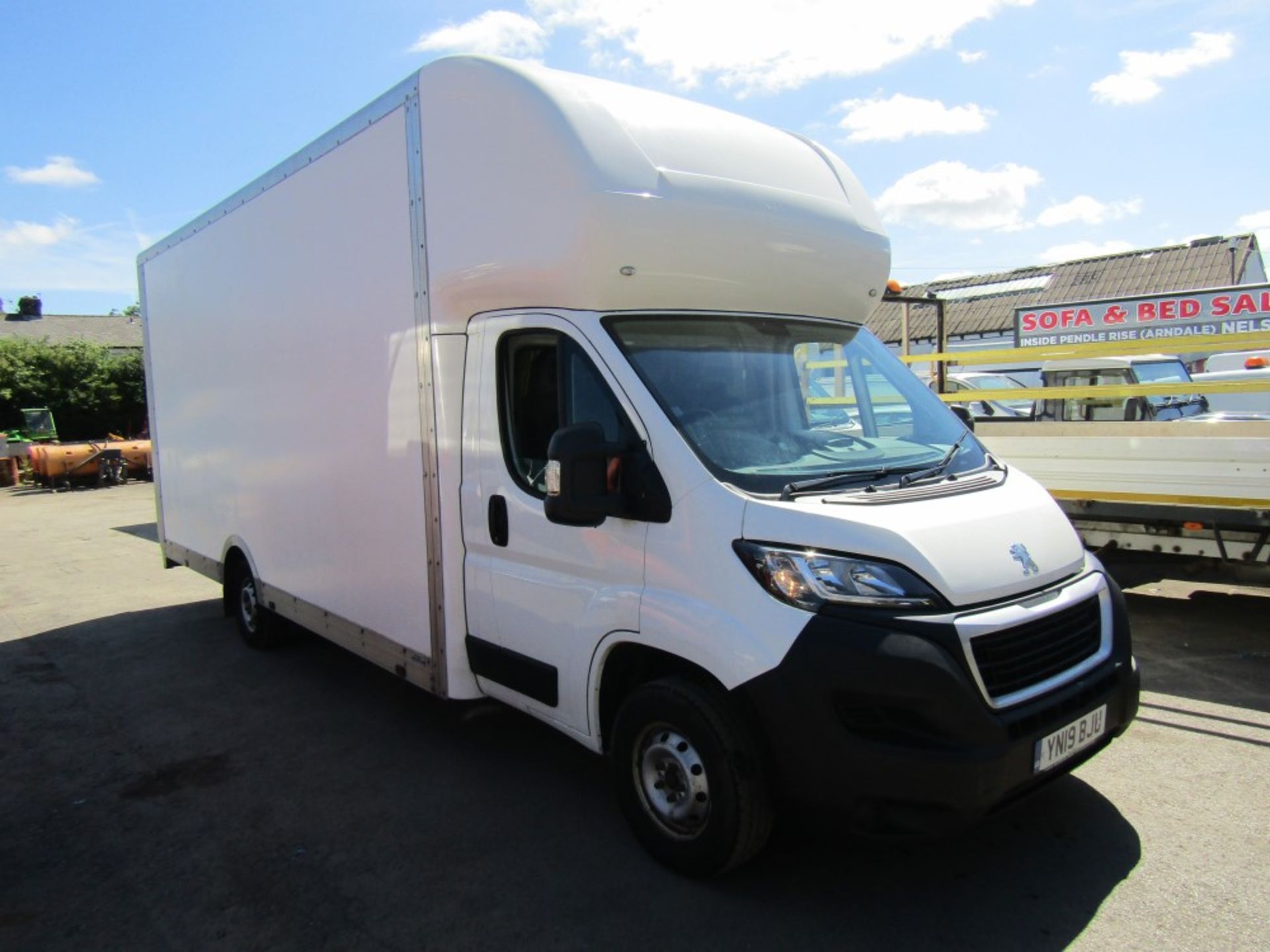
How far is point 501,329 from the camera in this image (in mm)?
3781

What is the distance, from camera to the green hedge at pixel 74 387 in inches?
1178

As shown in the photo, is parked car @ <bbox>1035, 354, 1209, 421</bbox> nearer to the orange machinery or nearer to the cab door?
the cab door

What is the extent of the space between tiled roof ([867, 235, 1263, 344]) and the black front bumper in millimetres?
25632

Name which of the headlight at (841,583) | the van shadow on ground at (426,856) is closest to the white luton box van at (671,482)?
the headlight at (841,583)

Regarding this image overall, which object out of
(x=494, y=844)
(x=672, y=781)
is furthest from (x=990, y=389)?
(x=494, y=844)

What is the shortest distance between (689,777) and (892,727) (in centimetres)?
80

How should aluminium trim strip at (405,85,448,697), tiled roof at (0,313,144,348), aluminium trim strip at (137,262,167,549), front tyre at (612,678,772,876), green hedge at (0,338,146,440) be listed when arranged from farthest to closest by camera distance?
tiled roof at (0,313,144,348) < green hedge at (0,338,146,440) < aluminium trim strip at (137,262,167,549) < aluminium trim strip at (405,85,448,697) < front tyre at (612,678,772,876)

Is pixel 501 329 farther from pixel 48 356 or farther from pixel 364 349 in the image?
pixel 48 356

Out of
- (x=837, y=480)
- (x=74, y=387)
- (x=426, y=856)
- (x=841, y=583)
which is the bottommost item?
(x=426, y=856)

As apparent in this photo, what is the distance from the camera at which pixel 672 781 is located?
3.25 meters

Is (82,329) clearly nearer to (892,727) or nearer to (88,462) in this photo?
(88,462)

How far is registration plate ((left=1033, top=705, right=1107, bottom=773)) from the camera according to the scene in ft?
9.28

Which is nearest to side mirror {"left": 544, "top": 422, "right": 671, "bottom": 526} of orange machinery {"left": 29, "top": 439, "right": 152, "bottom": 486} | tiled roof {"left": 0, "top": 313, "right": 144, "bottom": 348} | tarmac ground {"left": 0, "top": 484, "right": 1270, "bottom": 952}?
tarmac ground {"left": 0, "top": 484, "right": 1270, "bottom": 952}

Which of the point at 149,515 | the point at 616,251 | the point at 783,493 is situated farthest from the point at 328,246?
the point at 149,515
